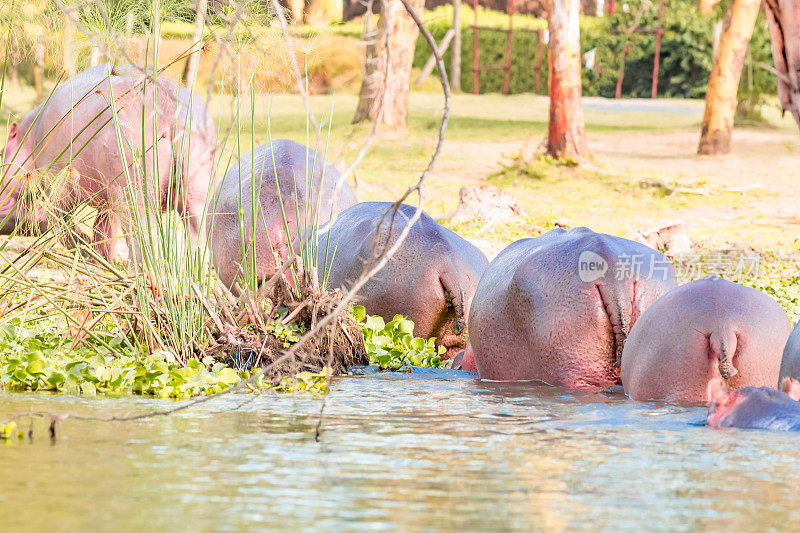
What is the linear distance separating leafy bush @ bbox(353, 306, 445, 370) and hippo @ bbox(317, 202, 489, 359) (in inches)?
4.2

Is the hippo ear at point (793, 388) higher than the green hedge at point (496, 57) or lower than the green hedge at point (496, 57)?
lower

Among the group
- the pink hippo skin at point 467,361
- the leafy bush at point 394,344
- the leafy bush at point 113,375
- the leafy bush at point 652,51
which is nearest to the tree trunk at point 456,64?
the leafy bush at point 652,51

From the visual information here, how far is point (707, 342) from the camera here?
410 centimetres

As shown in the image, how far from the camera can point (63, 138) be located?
723cm

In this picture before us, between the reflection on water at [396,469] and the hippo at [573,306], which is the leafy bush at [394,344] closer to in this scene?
the hippo at [573,306]

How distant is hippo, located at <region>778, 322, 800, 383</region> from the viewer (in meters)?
3.76

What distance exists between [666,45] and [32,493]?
21.8 meters

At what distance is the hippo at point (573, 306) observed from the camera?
4.61 metres

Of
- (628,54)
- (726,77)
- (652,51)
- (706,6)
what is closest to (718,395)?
(726,77)

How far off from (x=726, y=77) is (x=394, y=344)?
35.0 feet

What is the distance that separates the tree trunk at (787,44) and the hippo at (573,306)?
1779mm

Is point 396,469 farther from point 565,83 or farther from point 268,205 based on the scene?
point 565,83

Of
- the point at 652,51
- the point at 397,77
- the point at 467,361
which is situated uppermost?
the point at 652,51

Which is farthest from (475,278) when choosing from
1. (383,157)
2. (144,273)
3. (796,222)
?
(383,157)
